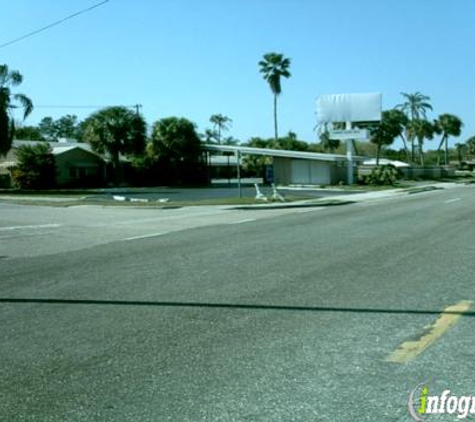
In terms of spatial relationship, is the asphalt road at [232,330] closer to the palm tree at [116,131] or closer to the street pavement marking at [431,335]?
the street pavement marking at [431,335]

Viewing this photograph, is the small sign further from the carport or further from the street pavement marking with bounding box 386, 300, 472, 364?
the street pavement marking with bounding box 386, 300, 472, 364

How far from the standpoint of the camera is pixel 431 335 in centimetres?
610

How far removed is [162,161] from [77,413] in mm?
53880

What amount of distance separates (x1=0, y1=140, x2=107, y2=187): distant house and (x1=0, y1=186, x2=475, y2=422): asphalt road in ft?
142

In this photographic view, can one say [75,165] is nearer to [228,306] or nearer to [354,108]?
[354,108]

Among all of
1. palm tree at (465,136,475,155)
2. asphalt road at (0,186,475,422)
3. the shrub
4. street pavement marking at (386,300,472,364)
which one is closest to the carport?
the shrub

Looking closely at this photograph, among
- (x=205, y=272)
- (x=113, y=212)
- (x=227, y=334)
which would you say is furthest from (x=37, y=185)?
(x=227, y=334)

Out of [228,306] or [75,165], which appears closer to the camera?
[228,306]

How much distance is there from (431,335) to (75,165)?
174 ft

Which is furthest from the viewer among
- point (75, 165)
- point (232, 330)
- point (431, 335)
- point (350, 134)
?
point (350, 134)

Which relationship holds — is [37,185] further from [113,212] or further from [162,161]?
[113,212]
